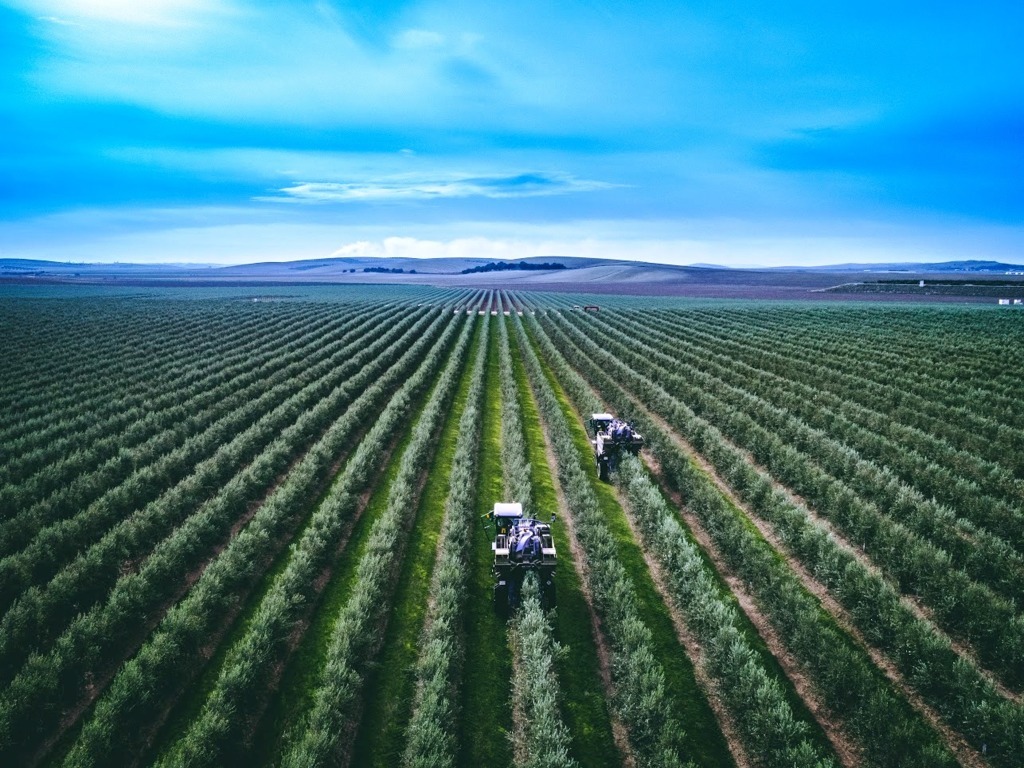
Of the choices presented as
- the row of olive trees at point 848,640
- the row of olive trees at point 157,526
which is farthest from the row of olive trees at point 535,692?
the row of olive trees at point 157,526

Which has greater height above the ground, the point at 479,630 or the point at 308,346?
the point at 308,346

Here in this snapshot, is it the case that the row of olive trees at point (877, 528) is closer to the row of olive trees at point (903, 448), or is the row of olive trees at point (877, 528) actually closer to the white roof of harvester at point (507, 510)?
the row of olive trees at point (903, 448)

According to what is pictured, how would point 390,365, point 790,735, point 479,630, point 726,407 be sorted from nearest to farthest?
point 790,735
point 479,630
point 726,407
point 390,365

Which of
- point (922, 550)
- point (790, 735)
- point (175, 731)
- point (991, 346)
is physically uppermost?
point (991, 346)

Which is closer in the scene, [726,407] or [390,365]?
[726,407]

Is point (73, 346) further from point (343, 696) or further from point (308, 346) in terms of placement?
point (343, 696)

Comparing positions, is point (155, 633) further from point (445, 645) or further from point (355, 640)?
point (445, 645)

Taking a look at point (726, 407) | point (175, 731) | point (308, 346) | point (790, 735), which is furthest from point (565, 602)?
point (308, 346)
